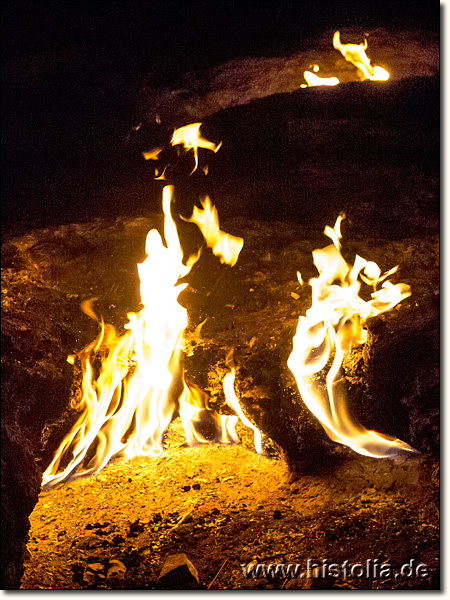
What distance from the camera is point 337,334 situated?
2709mm

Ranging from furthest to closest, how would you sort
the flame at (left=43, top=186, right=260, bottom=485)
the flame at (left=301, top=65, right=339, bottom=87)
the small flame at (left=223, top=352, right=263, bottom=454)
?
1. the small flame at (left=223, top=352, right=263, bottom=454)
2. the flame at (left=43, top=186, right=260, bottom=485)
3. the flame at (left=301, top=65, right=339, bottom=87)

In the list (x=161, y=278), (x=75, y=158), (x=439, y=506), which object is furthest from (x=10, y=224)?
(x=439, y=506)

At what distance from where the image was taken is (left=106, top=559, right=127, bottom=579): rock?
214 cm

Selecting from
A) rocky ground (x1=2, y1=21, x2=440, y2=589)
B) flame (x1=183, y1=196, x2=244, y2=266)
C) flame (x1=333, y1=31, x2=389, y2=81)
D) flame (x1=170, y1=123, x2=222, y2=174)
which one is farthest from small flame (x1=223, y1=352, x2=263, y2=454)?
flame (x1=333, y1=31, x2=389, y2=81)

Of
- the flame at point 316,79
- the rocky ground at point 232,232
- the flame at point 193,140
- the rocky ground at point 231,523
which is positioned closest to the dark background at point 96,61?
the rocky ground at point 232,232

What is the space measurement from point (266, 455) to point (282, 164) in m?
1.58

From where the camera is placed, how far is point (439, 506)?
2408mm

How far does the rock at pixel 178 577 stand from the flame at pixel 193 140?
1806mm

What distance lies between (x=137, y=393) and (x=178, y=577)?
1.01 m

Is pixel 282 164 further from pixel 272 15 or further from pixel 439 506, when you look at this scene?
pixel 439 506

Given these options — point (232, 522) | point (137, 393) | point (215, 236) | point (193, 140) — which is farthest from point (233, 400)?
point (193, 140)

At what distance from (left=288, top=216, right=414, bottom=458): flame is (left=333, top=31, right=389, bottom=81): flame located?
2.49 feet

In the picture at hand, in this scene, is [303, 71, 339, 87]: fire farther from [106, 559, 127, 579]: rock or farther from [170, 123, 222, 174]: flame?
[106, 559, 127, 579]: rock

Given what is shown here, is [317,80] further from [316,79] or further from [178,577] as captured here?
[178,577]
